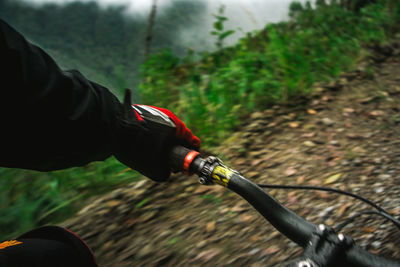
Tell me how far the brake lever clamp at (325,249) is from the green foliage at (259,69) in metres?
1.73

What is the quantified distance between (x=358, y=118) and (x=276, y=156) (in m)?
0.88

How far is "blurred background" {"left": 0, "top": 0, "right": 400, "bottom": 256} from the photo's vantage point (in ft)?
6.44

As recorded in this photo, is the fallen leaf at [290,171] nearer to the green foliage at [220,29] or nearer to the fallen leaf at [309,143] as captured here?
the fallen leaf at [309,143]

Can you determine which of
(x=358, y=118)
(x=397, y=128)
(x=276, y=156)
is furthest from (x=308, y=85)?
(x=276, y=156)

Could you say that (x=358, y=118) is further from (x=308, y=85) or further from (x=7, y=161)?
(x=7, y=161)

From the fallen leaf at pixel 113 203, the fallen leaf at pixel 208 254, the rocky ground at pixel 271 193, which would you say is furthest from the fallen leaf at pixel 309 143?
the fallen leaf at pixel 113 203

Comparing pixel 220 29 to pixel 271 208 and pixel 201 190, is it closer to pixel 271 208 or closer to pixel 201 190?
pixel 201 190

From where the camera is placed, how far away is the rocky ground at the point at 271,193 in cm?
157

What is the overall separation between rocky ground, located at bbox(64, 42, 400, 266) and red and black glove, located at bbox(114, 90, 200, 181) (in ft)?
2.23

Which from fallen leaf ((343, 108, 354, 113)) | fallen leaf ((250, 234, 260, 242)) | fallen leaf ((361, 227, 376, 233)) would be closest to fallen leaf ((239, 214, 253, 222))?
fallen leaf ((250, 234, 260, 242))

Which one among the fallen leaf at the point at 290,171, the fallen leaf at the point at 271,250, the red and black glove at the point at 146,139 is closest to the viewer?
the red and black glove at the point at 146,139

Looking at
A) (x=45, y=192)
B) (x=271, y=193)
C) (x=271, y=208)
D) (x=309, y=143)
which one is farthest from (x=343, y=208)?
(x=45, y=192)

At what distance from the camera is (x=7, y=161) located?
1028mm

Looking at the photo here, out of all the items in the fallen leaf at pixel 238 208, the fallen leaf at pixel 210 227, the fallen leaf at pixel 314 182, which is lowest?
the fallen leaf at pixel 210 227
